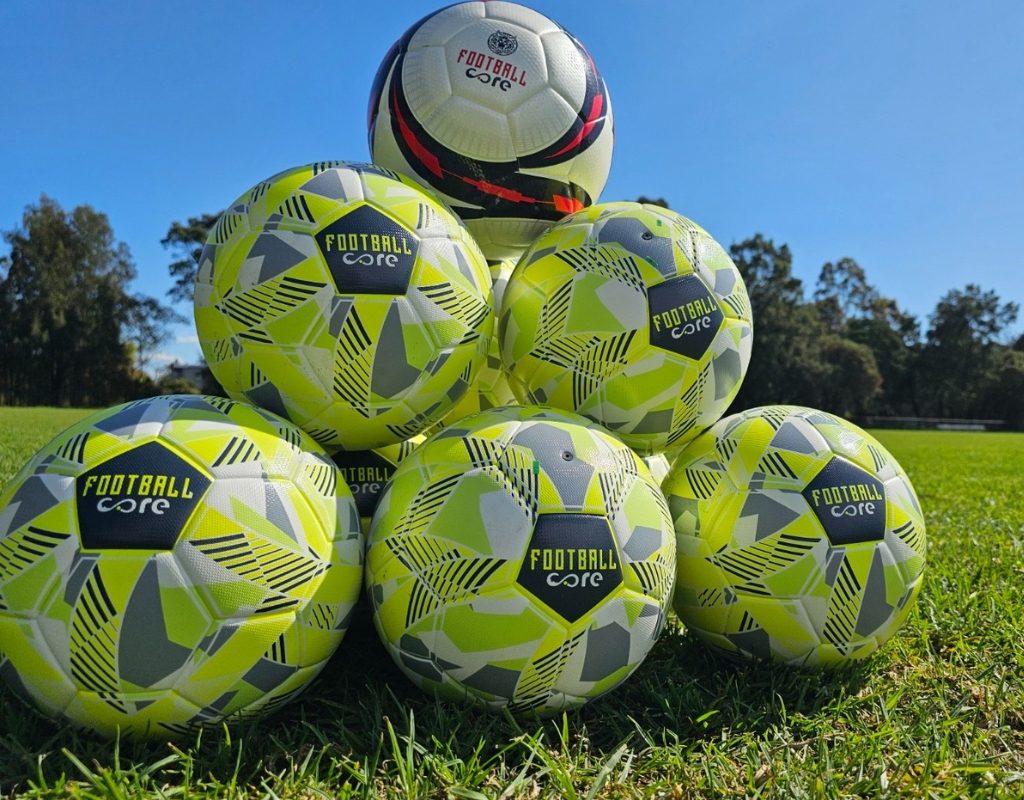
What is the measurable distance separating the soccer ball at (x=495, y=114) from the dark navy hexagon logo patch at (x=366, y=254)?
710mm

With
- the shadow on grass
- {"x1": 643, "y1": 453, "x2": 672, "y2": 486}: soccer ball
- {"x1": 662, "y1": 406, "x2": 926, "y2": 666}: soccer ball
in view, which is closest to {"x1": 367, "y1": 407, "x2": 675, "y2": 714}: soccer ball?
the shadow on grass

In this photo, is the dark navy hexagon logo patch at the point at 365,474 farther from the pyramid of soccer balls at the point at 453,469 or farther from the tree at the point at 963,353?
the tree at the point at 963,353

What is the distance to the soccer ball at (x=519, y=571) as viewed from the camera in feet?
6.66

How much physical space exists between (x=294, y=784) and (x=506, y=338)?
170 centimetres

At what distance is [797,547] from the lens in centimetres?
243

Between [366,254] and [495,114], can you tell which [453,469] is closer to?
[366,254]

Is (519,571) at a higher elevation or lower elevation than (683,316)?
lower

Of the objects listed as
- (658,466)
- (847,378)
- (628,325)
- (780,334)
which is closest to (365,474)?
(628,325)

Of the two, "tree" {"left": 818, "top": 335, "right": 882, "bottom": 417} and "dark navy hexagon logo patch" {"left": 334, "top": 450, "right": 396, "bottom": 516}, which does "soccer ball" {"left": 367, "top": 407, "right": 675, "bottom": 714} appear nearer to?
"dark navy hexagon logo patch" {"left": 334, "top": 450, "right": 396, "bottom": 516}

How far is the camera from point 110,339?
45125 millimetres

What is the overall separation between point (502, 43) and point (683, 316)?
1392 mm

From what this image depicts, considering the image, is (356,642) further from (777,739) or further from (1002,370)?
(1002,370)

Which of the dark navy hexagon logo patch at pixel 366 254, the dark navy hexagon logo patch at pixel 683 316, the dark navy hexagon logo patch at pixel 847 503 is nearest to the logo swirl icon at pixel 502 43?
the dark navy hexagon logo patch at pixel 366 254

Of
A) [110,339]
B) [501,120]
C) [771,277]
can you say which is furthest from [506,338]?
[110,339]
